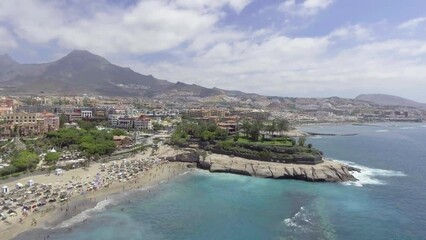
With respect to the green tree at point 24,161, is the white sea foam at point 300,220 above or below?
below

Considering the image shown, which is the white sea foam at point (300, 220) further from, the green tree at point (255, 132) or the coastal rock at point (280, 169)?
the green tree at point (255, 132)

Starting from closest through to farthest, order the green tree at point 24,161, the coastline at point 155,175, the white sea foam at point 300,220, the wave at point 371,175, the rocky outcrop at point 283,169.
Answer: the coastline at point 155,175, the white sea foam at point 300,220, the green tree at point 24,161, the wave at point 371,175, the rocky outcrop at point 283,169

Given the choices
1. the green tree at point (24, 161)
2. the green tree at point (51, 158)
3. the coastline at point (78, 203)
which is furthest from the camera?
the green tree at point (51, 158)

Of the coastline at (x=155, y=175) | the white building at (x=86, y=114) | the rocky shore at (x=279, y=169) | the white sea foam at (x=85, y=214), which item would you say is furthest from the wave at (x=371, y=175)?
the white building at (x=86, y=114)

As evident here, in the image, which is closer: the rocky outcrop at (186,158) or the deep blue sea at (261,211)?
the deep blue sea at (261,211)

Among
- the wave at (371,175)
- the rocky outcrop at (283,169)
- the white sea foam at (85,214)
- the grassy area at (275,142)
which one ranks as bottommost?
the white sea foam at (85,214)

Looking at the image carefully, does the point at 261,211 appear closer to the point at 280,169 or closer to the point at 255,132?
the point at 280,169

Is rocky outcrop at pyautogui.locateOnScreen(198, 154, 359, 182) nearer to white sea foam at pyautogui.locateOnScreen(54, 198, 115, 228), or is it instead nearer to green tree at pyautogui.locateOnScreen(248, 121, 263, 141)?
green tree at pyautogui.locateOnScreen(248, 121, 263, 141)
